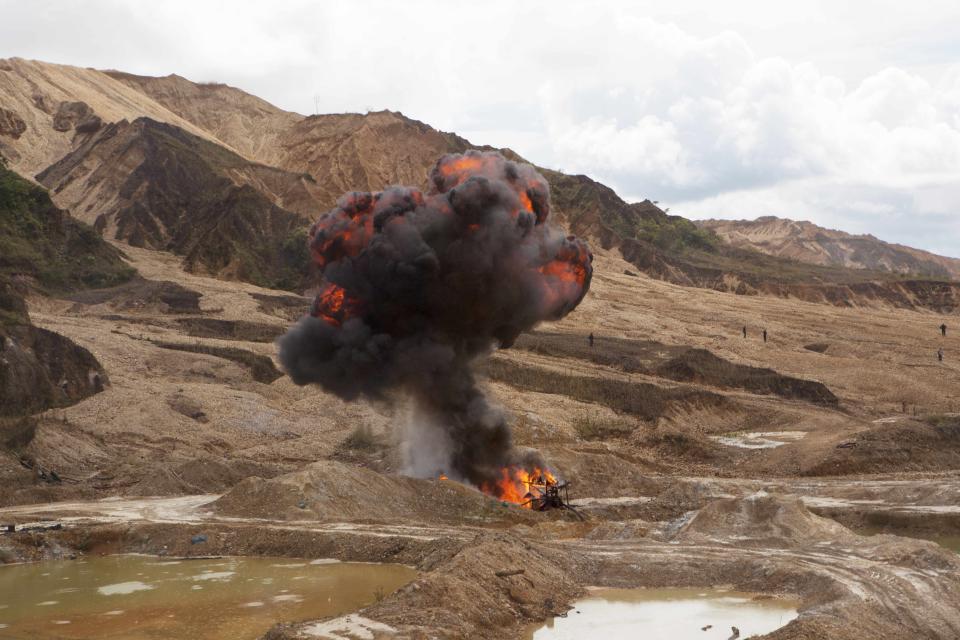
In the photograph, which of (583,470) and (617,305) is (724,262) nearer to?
(617,305)

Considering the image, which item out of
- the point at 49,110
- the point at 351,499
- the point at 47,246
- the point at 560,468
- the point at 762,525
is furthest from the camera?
the point at 49,110

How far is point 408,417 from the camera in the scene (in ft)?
153

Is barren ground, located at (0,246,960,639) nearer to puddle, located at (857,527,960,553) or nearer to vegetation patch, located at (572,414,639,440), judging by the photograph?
vegetation patch, located at (572,414,639,440)

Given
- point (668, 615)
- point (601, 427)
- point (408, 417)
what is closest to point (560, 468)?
point (408, 417)

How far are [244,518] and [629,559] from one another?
15.0m

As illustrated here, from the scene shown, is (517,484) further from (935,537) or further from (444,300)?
(935,537)

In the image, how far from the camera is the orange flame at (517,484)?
42.9 metres

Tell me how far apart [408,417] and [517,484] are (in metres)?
6.36

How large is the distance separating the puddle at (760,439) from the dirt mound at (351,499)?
1016 inches

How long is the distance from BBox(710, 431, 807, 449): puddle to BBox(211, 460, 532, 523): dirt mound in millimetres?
25797

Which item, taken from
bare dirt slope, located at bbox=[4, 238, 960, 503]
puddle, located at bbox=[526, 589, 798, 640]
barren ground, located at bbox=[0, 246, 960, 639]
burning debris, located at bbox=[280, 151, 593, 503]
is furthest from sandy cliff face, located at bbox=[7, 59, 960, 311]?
puddle, located at bbox=[526, 589, 798, 640]

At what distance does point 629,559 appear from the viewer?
29.0 metres

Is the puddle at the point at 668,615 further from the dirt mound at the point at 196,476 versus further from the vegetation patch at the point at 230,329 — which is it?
the vegetation patch at the point at 230,329

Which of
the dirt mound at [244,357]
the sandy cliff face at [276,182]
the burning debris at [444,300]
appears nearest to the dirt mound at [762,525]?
the burning debris at [444,300]
